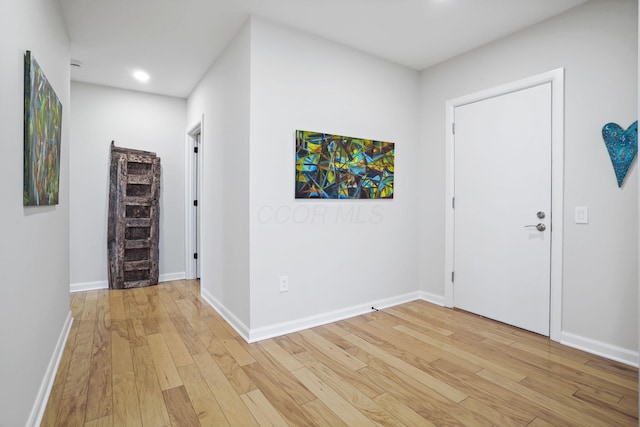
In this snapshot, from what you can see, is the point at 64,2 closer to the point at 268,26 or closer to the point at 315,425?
the point at 268,26

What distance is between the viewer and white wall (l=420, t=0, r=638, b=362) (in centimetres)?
222

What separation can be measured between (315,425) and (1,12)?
2136 mm

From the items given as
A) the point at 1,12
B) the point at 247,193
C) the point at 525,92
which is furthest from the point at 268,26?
the point at 525,92

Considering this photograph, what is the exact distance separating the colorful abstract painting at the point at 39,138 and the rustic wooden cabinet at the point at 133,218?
206cm

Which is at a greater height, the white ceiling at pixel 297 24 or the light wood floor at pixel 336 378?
the white ceiling at pixel 297 24

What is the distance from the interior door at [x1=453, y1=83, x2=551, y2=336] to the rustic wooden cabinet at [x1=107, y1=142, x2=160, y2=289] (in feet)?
11.9

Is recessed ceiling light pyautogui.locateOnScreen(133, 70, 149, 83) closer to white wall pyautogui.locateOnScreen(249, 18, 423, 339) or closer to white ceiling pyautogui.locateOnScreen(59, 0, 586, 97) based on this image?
white ceiling pyautogui.locateOnScreen(59, 0, 586, 97)

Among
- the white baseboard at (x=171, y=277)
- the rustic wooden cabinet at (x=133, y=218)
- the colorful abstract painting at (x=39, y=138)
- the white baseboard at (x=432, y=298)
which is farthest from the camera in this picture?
the white baseboard at (x=171, y=277)

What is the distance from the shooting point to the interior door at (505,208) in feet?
8.73

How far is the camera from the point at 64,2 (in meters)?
2.42

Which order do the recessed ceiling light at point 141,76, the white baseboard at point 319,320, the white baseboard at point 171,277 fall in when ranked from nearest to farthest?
1. the white baseboard at point 319,320
2. the recessed ceiling light at point 141,76
3. the white baseboard at point 171,277

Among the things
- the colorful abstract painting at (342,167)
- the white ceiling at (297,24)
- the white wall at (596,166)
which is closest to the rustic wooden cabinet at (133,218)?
the white ceiling at (297,24)

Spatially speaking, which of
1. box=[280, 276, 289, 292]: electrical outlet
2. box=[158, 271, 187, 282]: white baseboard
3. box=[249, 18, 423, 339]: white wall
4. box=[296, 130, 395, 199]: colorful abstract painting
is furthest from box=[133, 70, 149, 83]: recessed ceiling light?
box=[280, 276, 289, 292]: electrical outlet

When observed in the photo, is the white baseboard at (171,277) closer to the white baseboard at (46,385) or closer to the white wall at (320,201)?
the white baseboard at (46,385)
